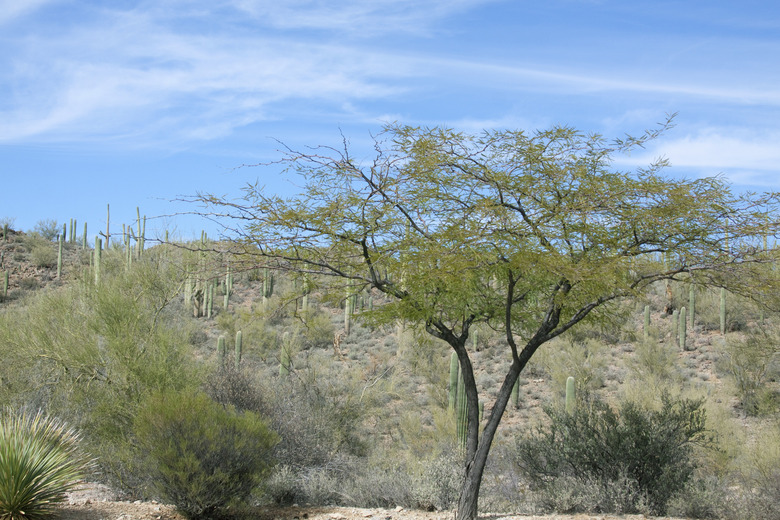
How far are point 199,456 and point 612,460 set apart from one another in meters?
6.70

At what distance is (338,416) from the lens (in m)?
16.4

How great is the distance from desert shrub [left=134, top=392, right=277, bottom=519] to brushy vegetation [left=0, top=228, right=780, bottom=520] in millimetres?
25

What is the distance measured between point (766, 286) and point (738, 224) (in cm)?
100

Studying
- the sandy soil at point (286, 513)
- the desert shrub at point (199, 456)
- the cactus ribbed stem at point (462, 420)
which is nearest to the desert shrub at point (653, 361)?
the cactus ribbed stem at point (462, 420)

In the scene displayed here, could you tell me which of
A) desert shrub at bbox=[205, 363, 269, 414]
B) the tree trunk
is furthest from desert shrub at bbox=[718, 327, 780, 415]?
desert shrub at bbox=[205, 363, 269, 414]

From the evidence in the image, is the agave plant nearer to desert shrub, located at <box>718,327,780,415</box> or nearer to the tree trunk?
the tree trunk

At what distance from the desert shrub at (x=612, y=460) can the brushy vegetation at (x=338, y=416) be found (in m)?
0.03

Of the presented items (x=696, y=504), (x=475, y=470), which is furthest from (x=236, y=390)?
(x=696, y=504)

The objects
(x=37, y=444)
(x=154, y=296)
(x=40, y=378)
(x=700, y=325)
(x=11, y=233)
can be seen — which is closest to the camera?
(x=37, y=444)

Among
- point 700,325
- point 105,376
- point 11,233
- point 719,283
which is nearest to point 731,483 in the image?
point 719,283

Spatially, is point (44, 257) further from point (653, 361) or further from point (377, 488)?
point (377, 488)

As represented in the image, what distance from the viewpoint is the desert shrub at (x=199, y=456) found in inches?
379

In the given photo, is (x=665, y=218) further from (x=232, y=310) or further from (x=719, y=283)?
(x=232, y=310)

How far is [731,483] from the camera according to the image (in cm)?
1529
